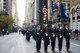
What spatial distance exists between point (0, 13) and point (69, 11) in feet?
287

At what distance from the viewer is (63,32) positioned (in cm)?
2519

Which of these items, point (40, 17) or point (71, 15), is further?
point (40, 17)

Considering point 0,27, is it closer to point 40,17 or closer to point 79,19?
point 40,17

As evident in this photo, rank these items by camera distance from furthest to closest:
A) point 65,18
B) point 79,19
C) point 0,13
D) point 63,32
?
1. point 0,13
2. point 65,18
3. point 79,19
4. point 63,32

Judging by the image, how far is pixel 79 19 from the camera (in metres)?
73.8

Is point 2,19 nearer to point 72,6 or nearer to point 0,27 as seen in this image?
point 0,27

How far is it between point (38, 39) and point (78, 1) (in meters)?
49.9

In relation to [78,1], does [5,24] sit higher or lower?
lower

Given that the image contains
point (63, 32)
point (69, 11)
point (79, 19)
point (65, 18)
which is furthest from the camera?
point (69, 11)

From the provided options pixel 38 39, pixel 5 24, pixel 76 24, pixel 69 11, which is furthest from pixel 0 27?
pixel 38 39

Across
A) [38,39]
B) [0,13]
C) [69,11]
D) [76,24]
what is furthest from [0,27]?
[38,39]

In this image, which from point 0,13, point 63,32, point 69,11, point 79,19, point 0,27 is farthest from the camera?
point 0,13

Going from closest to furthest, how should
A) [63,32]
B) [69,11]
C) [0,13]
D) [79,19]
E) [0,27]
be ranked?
[63,32] < [79,19] < [69,11] < [0,27] < [0,13]

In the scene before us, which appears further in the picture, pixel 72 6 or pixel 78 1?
pixel 72 6
